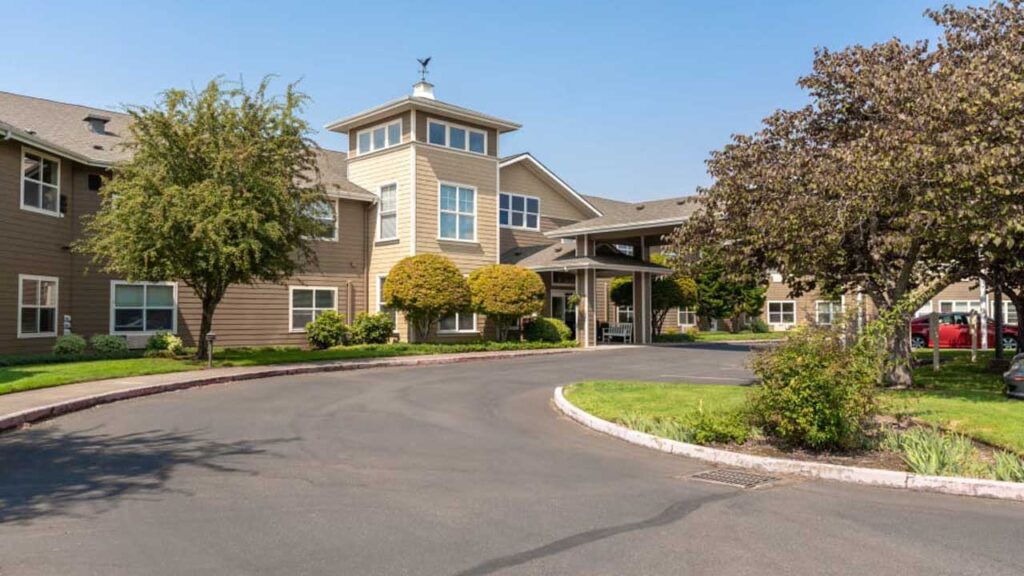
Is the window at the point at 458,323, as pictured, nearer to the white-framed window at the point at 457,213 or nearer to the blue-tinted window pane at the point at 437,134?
the white-framed window at the point at 457,213

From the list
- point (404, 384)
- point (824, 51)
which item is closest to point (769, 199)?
point (824, 51)

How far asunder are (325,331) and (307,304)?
1.70 m

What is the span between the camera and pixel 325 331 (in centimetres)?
2673

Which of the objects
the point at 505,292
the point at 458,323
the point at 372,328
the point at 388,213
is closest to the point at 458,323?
the point at 458,323

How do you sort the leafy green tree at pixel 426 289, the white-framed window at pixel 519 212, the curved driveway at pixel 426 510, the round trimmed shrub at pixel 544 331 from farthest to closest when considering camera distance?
the white-framed window at pixel 519 212 → the round trimmed shrub at pixel 544 331 → the leafy green tree at pixel 426 289 → the curved driveway at pixel 426 510

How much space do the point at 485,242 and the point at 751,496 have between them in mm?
24000

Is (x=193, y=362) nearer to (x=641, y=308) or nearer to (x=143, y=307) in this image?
(x=143, y=307)

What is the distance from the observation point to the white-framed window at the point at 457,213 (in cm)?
2933

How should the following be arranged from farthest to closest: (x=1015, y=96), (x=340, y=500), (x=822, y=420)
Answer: (x=1015, y=96)
(x=822, y=420)
(x=340, y=500)

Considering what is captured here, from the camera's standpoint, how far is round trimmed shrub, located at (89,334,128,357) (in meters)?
21.3

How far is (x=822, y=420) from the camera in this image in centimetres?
873

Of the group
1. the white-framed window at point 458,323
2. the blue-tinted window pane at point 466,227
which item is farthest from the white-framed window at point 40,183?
the blue-tinted window pane at point 466,227

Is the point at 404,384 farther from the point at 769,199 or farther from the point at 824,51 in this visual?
the point at 824,51

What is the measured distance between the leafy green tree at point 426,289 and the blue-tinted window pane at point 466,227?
3.19 m
